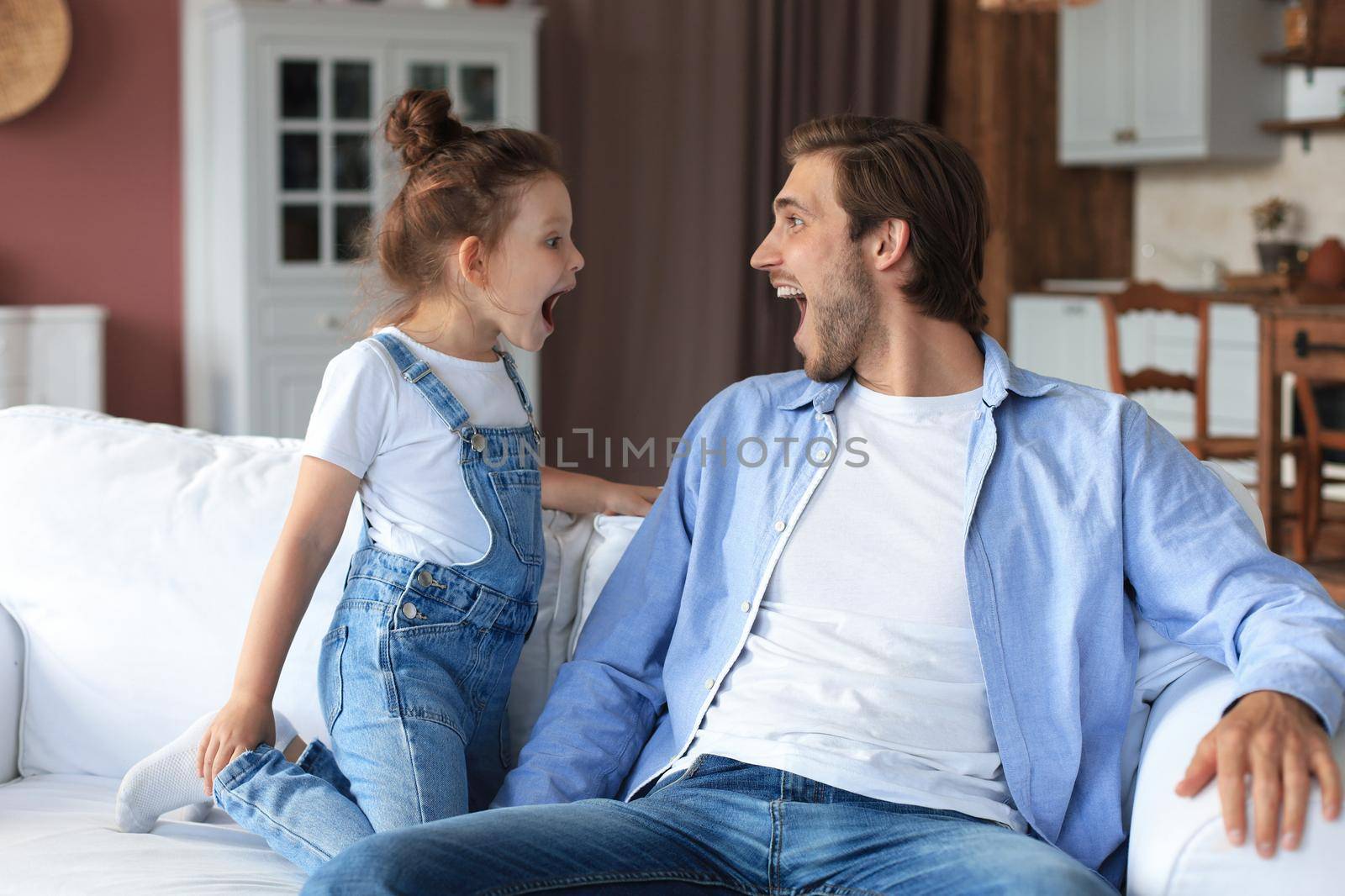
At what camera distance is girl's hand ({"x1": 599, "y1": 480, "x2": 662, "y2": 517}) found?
1.81 metres

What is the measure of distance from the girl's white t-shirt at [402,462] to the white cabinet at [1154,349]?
12.0ft

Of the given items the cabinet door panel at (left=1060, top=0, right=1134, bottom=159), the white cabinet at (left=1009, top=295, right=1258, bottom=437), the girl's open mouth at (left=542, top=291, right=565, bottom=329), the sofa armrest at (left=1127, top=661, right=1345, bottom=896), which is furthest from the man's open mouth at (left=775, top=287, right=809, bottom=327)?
the cabinet door panel at (left=1060, top=0, right=1134, bottom=159)

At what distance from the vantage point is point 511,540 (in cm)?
163

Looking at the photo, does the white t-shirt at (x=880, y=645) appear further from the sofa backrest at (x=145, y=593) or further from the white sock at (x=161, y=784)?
the white sock at (x=161, y=784)

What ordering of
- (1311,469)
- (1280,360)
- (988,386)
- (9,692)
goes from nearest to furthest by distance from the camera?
(988,386) < (9,692) < (1280,360) < (1311,469)

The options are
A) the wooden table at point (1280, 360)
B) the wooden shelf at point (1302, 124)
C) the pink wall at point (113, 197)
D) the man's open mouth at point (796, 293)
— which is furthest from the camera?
the wooden shelf at point (1302, 124)

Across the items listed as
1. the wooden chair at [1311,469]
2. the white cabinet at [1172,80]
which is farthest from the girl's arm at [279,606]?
the white cabinet at [1172,80]

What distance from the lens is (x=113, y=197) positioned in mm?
4895

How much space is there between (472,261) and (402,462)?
0.27m

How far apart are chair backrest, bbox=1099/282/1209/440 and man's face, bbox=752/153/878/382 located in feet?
9.20

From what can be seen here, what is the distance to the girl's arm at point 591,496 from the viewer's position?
1.81m

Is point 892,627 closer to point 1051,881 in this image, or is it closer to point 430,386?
point 1051,881

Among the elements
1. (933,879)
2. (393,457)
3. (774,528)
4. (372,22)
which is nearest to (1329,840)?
(933,879)

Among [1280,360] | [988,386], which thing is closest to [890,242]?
[988,386]
